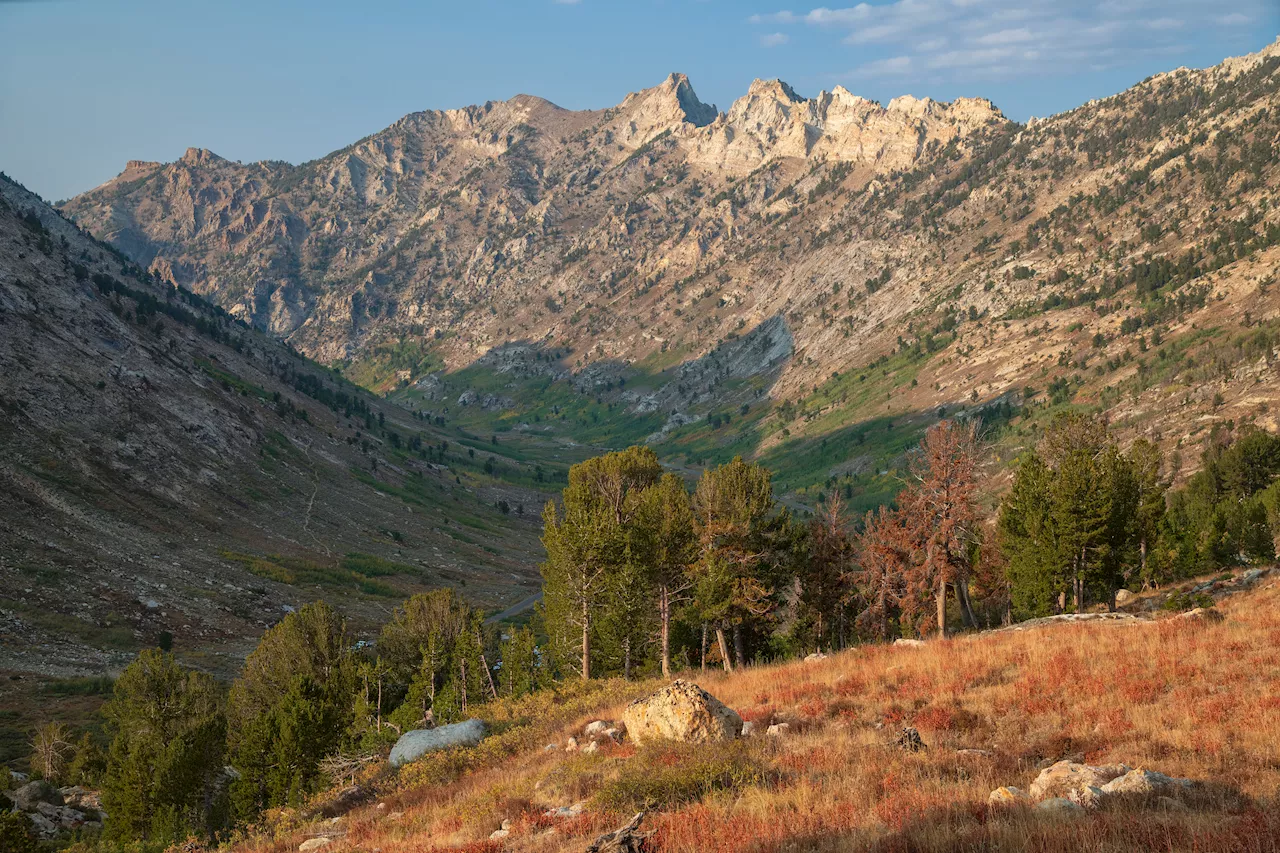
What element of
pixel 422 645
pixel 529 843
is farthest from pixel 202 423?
pixel 529 843

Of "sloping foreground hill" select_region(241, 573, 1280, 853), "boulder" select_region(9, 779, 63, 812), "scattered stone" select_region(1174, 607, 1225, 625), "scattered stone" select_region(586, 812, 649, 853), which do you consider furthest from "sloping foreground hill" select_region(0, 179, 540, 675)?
"scattered stone" select_region(1174, 607, 1225, 625)

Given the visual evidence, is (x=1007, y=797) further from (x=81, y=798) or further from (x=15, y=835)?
(x=81, y=798)

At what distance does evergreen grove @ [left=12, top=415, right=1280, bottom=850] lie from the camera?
46062 mm

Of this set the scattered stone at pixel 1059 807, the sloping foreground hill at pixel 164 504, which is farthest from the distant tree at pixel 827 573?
the sloping foreground hill at pixel 164 504

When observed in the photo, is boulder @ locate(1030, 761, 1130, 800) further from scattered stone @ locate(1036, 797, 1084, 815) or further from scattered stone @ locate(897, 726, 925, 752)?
scattered stone @ locate(897, 726, 925, 752)

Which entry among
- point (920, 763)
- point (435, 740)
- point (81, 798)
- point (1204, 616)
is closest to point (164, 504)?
point (81, 798)

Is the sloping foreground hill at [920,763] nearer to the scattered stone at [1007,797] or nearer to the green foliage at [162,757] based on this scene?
the scattered stone at [1007,797]

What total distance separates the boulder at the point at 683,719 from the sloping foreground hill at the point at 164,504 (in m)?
75.3

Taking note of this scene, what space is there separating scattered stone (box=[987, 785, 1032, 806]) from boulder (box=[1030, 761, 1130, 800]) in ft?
0.93

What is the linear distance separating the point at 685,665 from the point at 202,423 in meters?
130

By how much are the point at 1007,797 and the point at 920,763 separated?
3.13 meters

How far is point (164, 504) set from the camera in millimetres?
117312

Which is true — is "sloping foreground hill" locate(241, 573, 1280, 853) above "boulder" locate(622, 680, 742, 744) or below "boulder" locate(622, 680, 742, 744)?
below

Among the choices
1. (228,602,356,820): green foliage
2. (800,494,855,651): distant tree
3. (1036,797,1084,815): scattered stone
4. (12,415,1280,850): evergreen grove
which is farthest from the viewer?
(800,494,855,651): distant tree
